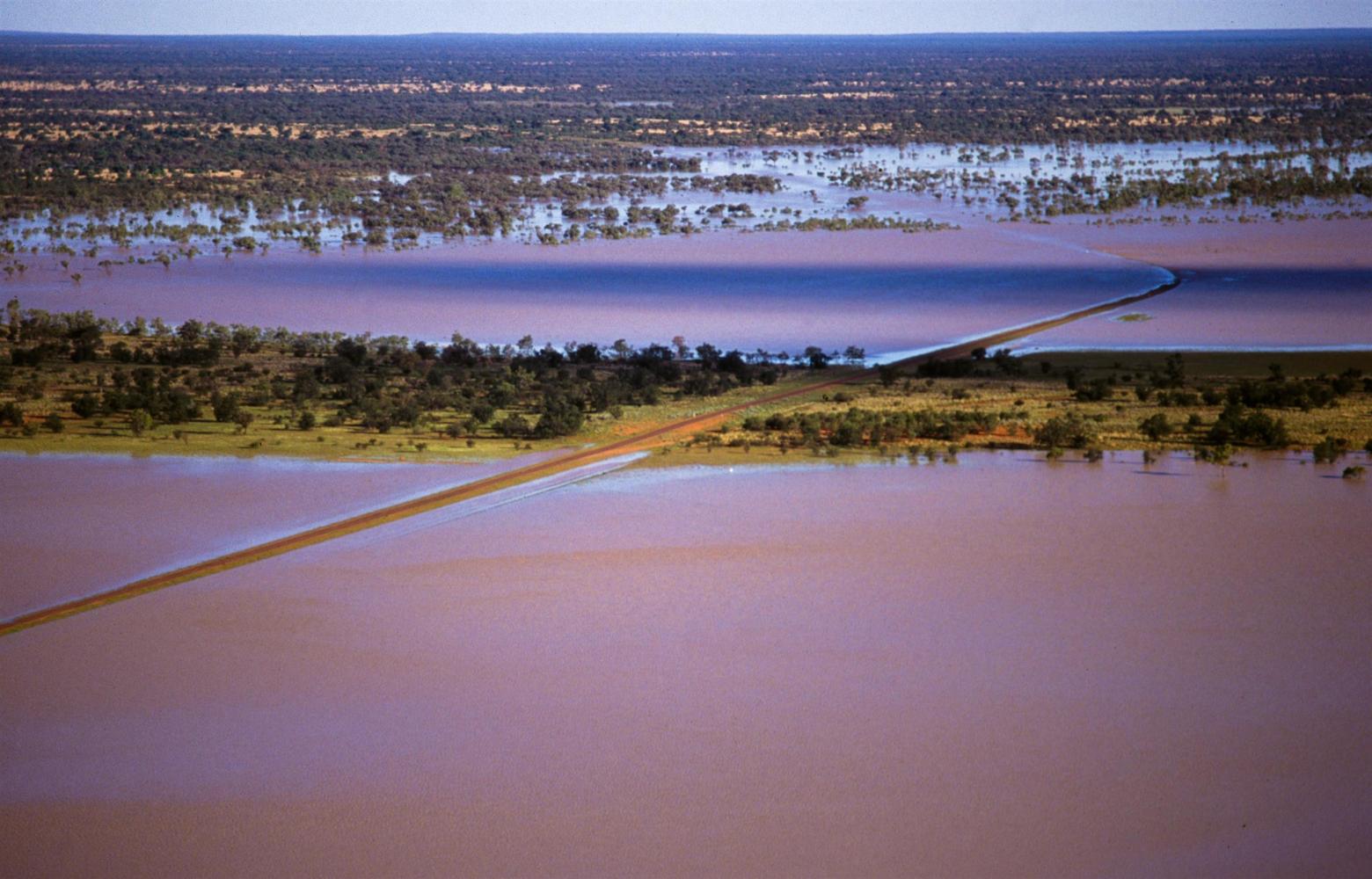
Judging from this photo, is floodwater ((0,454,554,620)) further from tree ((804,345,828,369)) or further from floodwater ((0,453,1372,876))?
tree ((804,345,828,369))

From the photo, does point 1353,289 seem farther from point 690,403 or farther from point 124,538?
point 124,538

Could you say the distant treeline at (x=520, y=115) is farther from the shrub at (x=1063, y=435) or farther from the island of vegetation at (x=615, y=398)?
the shrub at (x=1063, y=435)

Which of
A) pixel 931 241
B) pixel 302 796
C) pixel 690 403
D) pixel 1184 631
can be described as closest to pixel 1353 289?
pixel 931 241

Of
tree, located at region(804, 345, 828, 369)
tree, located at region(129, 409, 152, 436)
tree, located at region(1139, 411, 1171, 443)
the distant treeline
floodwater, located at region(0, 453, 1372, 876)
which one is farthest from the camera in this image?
the distant treeline

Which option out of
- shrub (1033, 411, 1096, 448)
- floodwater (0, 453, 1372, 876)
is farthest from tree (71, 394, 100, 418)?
shrub (1033, 411, 1096, 448)

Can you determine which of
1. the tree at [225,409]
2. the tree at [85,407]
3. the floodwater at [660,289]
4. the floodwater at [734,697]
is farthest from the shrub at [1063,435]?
the tree at [85,407]
